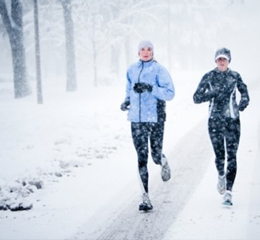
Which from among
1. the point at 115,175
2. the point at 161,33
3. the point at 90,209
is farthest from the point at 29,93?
the point at 161,33

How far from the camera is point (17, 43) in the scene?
21156 mm

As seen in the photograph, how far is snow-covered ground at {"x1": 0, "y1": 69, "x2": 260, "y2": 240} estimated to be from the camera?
16.4 feet

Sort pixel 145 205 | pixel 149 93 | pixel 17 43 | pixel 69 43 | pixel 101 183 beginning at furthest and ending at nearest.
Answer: pixel 69 43
pixel 17 43
pixel 101 183
pixel 149 93
pixel 145 205

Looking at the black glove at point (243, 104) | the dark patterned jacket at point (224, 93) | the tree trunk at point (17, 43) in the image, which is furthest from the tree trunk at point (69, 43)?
the black glove at point (243, 104)

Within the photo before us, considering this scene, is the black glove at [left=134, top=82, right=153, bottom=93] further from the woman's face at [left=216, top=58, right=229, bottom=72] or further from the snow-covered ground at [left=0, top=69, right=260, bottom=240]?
the snow-covered ground at [left=0, top=69, right=260, bottom=240]

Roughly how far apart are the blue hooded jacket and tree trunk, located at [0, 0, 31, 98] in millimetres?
17170

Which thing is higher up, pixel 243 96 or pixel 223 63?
pixel 223 63

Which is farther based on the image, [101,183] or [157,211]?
[101,183]

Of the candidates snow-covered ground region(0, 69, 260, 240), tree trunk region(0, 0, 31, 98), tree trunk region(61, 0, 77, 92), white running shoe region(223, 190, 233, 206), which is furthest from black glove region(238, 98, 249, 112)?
tree trunk region(61, 0, 77, 92)

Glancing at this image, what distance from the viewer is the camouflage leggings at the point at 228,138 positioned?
5508mm

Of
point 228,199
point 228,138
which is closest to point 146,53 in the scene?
point 228,138

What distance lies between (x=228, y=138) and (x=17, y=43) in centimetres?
1825

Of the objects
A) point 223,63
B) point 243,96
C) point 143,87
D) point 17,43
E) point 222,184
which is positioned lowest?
point 222,184

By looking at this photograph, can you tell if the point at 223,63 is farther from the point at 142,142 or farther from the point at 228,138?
the point at 142,142
